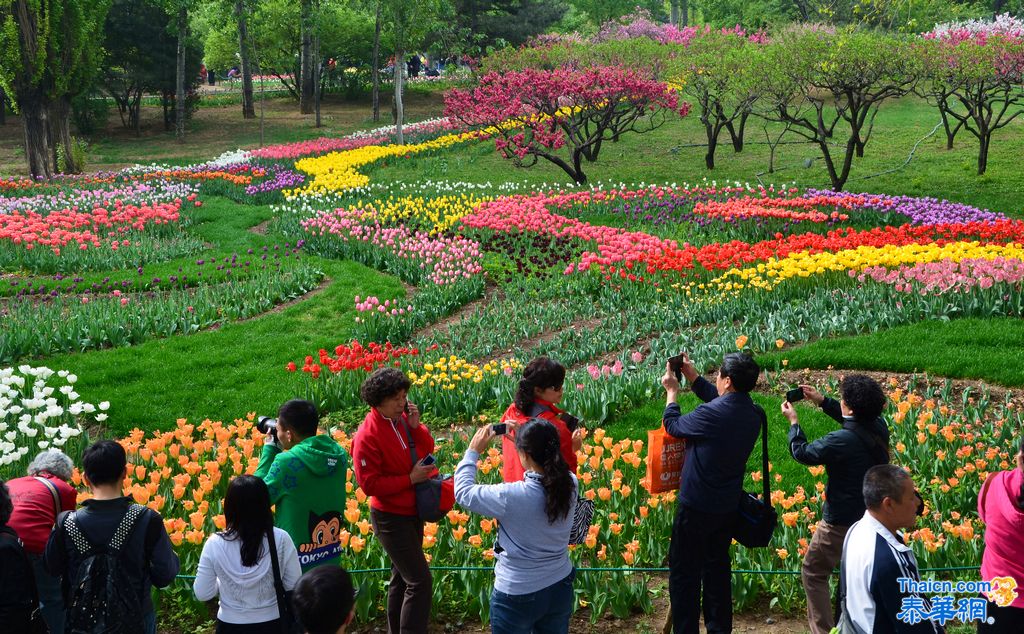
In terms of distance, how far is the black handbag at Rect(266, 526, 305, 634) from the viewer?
3826mm

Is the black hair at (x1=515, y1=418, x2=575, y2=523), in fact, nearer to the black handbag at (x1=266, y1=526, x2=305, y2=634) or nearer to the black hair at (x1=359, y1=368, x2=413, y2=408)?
the black hair at (x1=359, y1=368, x2=413, y2=408)

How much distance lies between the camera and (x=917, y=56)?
20.1m

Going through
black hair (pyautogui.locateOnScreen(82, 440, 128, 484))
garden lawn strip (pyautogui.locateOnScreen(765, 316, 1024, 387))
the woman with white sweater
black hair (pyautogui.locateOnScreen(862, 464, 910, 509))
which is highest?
black hair (pyautogui.locateOnScreen(862, 464, 910, 509))

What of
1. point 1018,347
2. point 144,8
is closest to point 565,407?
point 1018,347

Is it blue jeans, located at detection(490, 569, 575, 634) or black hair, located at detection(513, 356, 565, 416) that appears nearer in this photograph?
blue jeans, located at detection(490, 569, 575, 634)

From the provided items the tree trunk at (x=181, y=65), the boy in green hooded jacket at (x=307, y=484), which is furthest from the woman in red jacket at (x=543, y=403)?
the tree trunk at (x=181, y=65)

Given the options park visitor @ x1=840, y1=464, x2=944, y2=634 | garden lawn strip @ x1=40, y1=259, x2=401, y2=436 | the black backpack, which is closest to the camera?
park visitor @ x1=840, y1=464, x2=944, y2=634

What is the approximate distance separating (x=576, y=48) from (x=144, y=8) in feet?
68.1

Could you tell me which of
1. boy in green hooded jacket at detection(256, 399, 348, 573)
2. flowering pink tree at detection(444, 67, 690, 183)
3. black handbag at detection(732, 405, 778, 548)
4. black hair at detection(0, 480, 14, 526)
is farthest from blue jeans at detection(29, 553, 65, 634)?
flowering pink tree at detection(444, 67, 690, 183)

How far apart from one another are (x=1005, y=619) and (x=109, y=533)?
3861 millimetres

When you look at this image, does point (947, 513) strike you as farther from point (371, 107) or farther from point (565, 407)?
point (371, 107)

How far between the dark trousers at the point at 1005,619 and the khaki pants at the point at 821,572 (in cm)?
84

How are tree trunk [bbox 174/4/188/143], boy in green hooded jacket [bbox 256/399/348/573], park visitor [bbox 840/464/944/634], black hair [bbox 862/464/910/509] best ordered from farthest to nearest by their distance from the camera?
tree trunk [bbox 174/4/188/143] < boy in green hooded jacket [bbox 256/399/348/573] < black hair [bbox 862/464/910/509] < park visitor [bbox 840/464/944/634]

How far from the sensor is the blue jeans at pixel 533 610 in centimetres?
396
